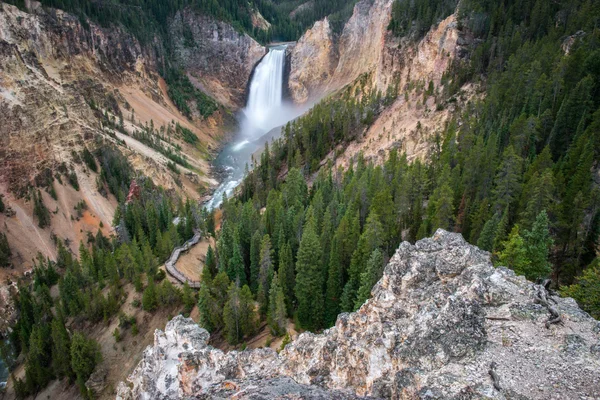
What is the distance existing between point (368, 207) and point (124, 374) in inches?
1444

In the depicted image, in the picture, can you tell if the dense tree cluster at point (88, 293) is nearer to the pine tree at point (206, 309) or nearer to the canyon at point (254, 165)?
the canyon at point (254, 165)

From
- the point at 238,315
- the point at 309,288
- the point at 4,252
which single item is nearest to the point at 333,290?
the point at 309,288

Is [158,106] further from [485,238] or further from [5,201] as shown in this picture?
[485,238]

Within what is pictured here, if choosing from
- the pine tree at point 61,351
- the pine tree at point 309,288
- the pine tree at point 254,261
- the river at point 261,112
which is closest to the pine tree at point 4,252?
the pine tree at point 61,351

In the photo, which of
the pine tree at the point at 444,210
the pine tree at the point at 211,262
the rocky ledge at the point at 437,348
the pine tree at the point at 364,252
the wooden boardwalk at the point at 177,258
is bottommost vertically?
the wooden boardwalk at the point at 177,258

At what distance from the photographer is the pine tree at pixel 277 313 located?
129 feet

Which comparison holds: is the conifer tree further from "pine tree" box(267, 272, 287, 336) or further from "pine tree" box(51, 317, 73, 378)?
"pine tree" box(51, 317, 73, 378)

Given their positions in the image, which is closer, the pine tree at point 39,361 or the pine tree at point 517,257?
the pine tree at point 517,257

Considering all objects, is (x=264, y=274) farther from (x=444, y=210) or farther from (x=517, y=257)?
Answer: (x=517, y=257)

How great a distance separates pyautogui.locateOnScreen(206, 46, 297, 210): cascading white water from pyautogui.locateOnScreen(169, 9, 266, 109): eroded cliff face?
451 cm

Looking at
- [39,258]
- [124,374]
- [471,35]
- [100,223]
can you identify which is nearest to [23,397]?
[124,374]

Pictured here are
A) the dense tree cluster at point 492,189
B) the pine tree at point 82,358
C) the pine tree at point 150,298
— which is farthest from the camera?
the pine tree at point 150,298

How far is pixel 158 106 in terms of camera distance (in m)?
134

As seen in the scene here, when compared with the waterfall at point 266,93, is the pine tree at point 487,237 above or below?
above
